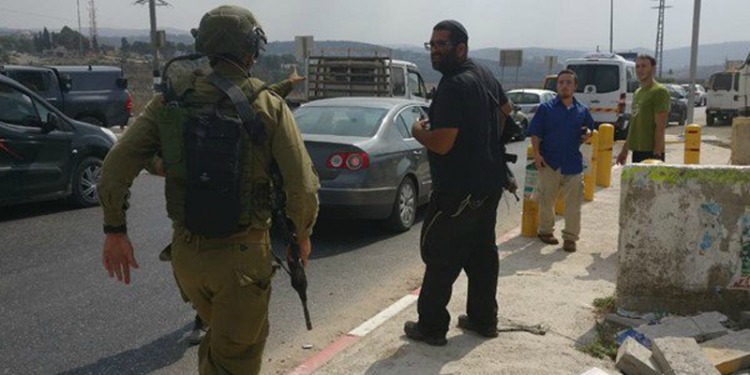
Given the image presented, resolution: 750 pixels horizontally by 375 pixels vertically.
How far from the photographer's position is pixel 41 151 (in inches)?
344

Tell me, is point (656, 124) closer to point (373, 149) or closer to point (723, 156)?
point (373, 149)

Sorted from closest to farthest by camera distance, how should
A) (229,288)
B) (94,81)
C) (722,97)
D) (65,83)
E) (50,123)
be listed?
(229,288), (50,123), (65,83), (94,81), (722,97)

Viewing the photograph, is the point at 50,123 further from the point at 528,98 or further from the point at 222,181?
the point at 528,98

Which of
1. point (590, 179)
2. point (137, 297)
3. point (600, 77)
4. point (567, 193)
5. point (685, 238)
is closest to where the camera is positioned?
point (685, 238)

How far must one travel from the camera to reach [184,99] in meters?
2.78

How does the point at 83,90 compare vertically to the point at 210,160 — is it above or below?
below

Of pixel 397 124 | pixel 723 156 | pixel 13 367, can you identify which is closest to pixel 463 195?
pixel 13 367

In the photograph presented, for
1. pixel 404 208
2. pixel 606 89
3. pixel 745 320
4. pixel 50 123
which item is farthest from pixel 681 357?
pixel 606 89

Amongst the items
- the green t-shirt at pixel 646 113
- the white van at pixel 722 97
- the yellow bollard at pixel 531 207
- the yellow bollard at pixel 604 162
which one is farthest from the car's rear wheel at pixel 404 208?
the white van at pixel 722 97

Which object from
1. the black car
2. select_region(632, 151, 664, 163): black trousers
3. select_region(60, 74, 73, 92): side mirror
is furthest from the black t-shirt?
select_region(60, 74, 73, 92): side mirror

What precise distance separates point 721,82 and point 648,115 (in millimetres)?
23131

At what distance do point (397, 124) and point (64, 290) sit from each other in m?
3.95

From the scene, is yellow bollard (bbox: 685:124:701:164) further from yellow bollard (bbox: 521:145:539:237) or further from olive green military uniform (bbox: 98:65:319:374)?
olive green military uniform (bbox: 98:65:319:374)

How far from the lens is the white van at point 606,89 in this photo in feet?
65.7
